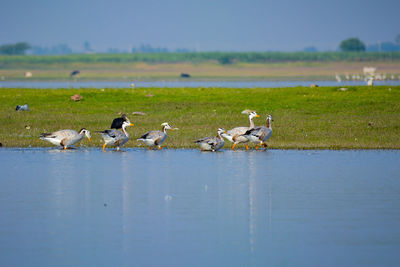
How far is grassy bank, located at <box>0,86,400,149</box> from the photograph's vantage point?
29359 millimetres

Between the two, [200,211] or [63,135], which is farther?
[63,135]

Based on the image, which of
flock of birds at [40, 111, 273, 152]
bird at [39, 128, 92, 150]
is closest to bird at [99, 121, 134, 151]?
flock of birds at [40, 111, 273, 152]

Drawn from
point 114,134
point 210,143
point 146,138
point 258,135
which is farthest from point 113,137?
point 258,135

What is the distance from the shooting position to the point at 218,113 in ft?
127

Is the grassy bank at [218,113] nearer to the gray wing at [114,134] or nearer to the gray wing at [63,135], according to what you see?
the gray wing at [63,135]

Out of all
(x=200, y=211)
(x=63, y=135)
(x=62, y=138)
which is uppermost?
(x=63, y=135)

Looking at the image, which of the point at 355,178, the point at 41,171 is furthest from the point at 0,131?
the point at 355,178

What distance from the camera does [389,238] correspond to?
1335 cm

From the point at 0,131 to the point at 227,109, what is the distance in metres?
13.4

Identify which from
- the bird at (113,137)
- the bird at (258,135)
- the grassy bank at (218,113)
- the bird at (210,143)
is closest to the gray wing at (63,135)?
the bird at (113,137)

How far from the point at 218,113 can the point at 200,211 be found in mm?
23078

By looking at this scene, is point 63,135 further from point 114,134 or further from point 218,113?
point 218,113

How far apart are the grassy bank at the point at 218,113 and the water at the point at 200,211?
4.94 m

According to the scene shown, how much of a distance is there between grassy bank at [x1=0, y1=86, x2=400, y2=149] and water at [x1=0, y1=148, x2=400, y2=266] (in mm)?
4937
